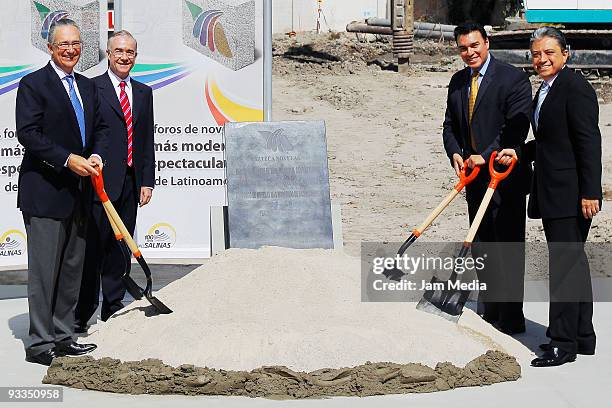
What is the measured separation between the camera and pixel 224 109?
889 centimetres

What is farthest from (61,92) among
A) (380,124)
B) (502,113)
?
(380,124)

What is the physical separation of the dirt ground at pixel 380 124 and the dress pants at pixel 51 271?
5126 millimetres

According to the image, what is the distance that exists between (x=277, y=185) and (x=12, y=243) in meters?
2.00

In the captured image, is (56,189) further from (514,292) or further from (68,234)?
(514,292)

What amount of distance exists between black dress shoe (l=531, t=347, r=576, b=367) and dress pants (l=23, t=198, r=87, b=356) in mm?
2614

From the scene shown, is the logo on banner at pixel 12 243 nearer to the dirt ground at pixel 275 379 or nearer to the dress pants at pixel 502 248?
the dirt ground at pixel 275 379

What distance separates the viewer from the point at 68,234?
6727 mm

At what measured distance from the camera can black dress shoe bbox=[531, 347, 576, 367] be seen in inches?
257

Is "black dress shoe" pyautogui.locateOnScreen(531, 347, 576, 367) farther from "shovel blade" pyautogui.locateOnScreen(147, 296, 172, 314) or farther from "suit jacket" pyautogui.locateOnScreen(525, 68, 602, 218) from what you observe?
"shovel blade" pyautogui.locateOnScreen(147, 296, 172, 314)

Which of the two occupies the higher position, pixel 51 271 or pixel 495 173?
pixel 495 173

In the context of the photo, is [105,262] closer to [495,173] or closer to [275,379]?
[275,379]

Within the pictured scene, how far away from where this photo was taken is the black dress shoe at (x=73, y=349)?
260 inches

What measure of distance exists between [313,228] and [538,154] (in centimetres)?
205

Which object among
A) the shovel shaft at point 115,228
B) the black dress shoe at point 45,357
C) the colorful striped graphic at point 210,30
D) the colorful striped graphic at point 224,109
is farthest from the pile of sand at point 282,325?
the colorful striped graphic at point 210,30
